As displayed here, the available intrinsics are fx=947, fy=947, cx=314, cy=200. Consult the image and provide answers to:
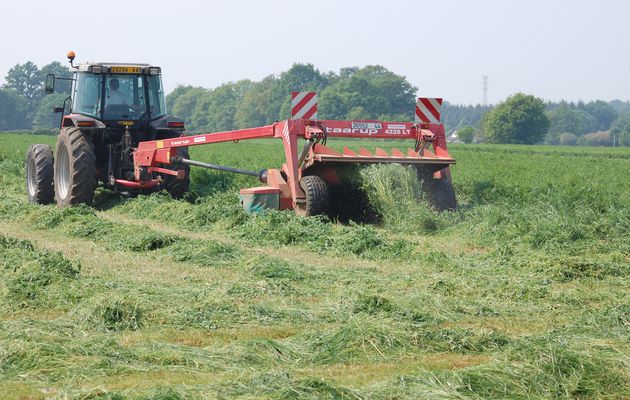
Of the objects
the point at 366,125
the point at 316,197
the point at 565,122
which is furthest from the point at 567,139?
the point at 316,197

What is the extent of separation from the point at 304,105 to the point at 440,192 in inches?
93.3

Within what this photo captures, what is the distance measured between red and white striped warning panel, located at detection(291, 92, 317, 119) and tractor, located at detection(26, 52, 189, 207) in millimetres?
2834

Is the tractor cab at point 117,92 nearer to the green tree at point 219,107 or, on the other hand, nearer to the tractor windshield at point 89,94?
the tractor windshield at point 89,94

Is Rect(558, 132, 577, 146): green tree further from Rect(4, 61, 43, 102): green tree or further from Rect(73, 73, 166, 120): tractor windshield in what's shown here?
Rect(73, 73, 166, 120): tractor windshield

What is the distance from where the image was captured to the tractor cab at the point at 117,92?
1590 centimetres

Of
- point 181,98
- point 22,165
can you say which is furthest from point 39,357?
point 181,98

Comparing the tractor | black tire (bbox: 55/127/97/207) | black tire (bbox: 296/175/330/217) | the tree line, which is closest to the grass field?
black tire (bbox: 296/175/330/217)

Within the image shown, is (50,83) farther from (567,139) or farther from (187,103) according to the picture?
(567,139)

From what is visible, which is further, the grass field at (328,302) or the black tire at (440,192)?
the black tire at (440,192)

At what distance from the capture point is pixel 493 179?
53.5 ft

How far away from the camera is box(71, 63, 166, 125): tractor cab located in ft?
52.2

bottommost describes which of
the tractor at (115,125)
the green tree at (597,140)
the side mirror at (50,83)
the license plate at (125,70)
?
the green tree at (597,140)

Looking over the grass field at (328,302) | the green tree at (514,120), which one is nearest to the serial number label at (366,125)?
the grass field at (328,302)

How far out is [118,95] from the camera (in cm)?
1606
